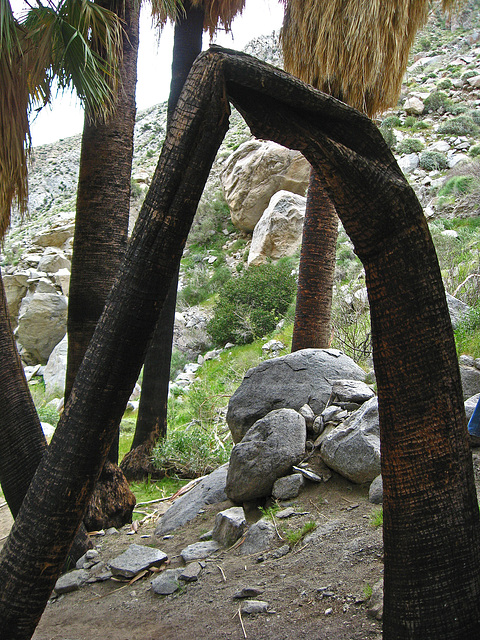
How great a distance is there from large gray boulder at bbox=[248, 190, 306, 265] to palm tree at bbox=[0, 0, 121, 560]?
55.4 feet

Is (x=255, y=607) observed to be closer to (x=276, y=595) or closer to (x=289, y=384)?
(x=276, y=595)

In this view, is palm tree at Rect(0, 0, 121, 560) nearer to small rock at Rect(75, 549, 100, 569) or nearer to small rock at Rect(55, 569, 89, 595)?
small rock at Rect(55, 569, 89, 595)

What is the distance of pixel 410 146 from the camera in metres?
24.0

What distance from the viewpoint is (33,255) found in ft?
89.4

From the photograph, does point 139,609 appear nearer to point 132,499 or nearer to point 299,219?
point 132,499

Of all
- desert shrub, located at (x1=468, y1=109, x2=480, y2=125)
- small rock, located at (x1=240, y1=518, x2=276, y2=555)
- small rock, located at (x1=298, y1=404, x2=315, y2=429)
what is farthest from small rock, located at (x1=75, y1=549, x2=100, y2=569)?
desert shrub, located at (x1=468, y1=109, x2=480, y2=125)

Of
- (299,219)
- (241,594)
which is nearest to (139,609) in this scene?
(241,594)

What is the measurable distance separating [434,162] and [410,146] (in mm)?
2309

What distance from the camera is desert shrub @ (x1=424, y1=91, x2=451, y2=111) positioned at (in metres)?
27.4

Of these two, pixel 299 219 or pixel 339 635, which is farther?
pixel 299 219

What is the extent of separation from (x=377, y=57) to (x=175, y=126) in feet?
16.7

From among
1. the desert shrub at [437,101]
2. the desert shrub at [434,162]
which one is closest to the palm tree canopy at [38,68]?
the desert shrub at [434,162]

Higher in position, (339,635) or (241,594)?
(339,635)

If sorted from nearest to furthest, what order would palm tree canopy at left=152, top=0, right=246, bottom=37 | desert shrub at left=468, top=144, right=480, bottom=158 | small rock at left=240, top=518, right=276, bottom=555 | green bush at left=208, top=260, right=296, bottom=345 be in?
small rock at left=240, top=518, right=276, bottom=555 → palm tree canopy at left=152, top=0, right=246, bottom=37 → green bush at left=208, top=260, right=296, bottom=345 → desert shrub at left=468, top=144, right=480, bottom=158
